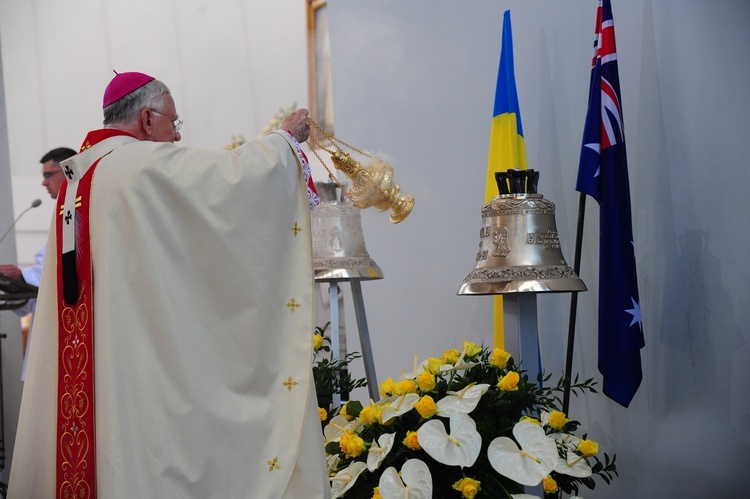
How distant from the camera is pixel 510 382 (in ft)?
8.96

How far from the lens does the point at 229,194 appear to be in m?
2.87

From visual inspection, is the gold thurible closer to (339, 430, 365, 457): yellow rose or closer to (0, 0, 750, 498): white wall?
(0, 0, 750, 498): white wall

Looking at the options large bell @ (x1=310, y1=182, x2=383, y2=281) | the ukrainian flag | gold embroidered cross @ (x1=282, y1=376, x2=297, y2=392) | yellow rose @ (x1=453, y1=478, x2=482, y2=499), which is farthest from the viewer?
the ukrainian flag

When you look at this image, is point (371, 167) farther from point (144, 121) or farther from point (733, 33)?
point (733, 33)

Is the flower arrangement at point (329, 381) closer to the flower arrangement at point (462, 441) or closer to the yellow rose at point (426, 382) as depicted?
the flower arrangement at point (462, 441)

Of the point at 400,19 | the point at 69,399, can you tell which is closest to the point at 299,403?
the point at 69,399

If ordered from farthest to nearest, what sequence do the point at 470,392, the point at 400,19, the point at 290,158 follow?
the point at 400,19 → the point at 290,158 → the point at 470,392

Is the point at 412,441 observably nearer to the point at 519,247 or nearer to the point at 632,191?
the point at 519,247

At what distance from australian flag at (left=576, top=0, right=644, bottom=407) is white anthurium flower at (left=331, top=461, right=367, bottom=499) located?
1.13 meters

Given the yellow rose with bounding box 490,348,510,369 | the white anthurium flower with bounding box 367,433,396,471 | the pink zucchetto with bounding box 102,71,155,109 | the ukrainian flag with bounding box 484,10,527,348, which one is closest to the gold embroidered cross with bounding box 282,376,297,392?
the white anthurium flower with bounding box 367,433,396,471

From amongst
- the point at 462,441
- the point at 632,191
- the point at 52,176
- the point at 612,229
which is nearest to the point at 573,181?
the point at 632,191

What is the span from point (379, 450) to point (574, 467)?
0.62 m

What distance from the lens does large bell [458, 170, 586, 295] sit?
9.60ft

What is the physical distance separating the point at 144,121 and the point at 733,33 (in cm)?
230
